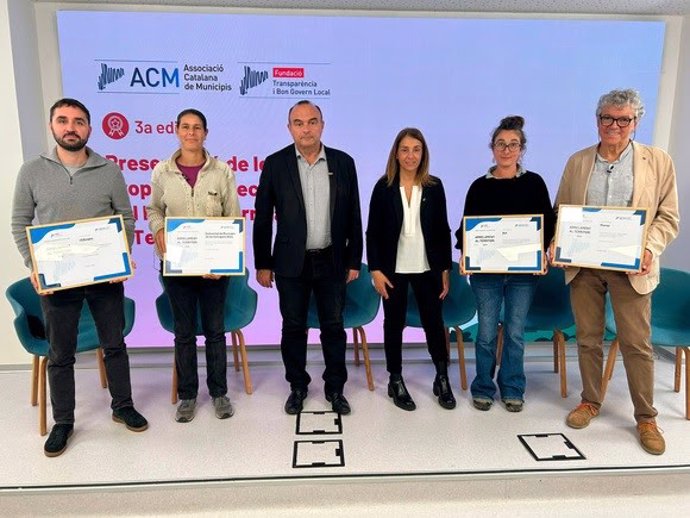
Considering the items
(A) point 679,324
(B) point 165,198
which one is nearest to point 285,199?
(B) point 165,198

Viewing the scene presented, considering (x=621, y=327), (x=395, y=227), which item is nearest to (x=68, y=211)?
(x=395, y=227)

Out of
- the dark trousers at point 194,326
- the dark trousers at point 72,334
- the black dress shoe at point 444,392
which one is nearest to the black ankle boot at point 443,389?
the black dress shoe at point 444,392

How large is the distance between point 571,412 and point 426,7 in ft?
10.1

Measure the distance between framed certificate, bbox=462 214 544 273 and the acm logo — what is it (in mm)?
2498

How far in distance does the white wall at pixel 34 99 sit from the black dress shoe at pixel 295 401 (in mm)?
2168

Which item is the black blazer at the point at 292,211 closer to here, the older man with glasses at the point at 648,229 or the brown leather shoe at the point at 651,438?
the older man with glasses at the point at 648,229

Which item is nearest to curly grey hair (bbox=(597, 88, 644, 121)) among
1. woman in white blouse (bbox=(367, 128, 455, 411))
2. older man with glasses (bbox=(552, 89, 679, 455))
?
older man with glasses (bbox=(552, 89, 679, 455))

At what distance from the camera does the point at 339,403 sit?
3066 mm

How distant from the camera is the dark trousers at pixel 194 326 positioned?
2.88m

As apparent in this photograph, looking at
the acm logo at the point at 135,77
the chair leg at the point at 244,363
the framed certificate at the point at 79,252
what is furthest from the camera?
the acm logo at the point at 135,77

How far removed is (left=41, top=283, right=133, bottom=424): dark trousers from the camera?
2.62 metres

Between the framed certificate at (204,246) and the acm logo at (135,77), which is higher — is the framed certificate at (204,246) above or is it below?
below

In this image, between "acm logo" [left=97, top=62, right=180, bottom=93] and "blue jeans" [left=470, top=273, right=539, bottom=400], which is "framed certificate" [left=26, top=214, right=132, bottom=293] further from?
"blue jeans" [left=470, top=273, right=539, bottom=400]

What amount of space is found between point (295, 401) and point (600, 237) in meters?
2.02
